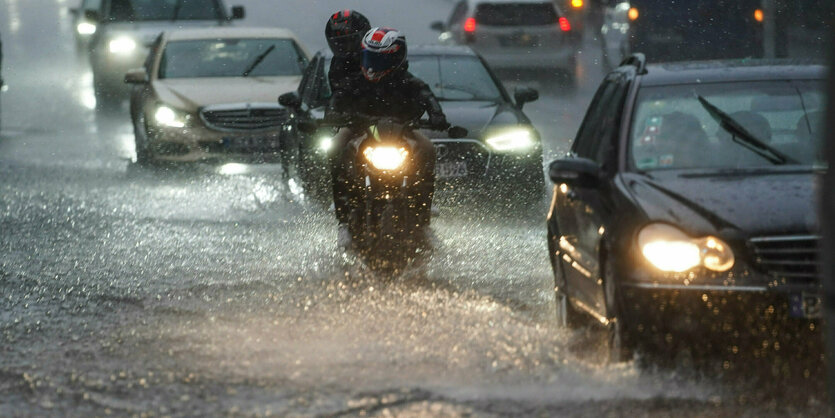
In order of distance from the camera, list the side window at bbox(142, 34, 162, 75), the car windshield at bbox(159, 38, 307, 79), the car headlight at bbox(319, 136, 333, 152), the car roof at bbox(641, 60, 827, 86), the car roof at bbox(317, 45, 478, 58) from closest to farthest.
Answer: the car roof at bbox(641, 60, 827, 86)
the car headlight at bbox(319, 136, 333, 152)
the car roof at bbox(317, 45, 478, 58)
the car windshield at bbox(159, 38, 307, 79)
the side window at bbox(142, 34, 162, 75)

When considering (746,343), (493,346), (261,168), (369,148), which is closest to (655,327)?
(746,343)

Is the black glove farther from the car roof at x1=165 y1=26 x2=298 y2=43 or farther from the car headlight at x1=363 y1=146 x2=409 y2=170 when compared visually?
the car roof at x1=165 y1=26 x2=298 y2=43

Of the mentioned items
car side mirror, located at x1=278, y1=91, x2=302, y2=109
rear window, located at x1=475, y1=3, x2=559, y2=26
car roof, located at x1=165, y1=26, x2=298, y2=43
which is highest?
car side mirror, located at x1=278, y1=91, x2=302, y2=109

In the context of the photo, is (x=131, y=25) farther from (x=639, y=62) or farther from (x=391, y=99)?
(x=639, y=62)

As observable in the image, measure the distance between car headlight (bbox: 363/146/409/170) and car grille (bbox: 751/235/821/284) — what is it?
4654mm

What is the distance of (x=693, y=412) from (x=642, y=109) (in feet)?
6.79

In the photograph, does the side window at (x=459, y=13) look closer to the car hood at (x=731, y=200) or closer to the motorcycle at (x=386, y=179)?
the motorcycle at (x=386, y=179)

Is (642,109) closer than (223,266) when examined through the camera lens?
Yes

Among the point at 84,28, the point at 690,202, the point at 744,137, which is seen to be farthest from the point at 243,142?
the point at 84,28

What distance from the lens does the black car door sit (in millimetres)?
7438

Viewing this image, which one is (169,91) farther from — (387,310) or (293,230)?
(387,310)

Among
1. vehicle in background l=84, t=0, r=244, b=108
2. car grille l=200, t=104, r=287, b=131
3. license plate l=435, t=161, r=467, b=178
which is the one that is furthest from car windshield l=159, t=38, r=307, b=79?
license plate l=435, t=161, r=467, b=178

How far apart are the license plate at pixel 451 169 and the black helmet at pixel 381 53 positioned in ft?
8.25

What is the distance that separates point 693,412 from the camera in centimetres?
635
